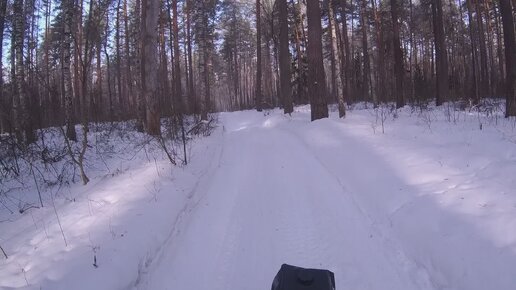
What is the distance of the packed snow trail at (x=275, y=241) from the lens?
3928 millimetres

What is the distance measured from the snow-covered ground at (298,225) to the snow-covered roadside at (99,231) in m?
0.02

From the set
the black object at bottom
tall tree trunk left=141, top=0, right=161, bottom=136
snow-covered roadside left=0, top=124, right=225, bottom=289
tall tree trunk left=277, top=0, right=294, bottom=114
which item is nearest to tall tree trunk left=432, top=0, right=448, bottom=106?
tall tree trunk left=277, top=0, right=294, bottom=114

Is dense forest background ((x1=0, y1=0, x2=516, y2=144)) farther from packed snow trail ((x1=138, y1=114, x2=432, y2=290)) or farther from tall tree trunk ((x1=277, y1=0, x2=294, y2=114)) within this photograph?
packed snow trail ((x1=138, y1=114, x2=432, y2=290))

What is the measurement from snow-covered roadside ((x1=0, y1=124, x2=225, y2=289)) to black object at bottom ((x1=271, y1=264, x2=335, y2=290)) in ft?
6.42

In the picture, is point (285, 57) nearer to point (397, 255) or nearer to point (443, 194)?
point (443, 194)

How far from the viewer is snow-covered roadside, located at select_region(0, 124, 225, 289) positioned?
4.04m

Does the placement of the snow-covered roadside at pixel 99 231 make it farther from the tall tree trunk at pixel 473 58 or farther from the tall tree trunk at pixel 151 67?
the tall tree trunk at pixel 473 58

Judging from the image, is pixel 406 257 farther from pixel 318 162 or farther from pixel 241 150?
pixel 241 150

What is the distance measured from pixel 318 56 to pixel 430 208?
11.1 metres

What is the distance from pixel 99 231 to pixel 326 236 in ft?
9.42

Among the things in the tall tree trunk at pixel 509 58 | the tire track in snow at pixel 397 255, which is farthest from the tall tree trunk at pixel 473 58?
the tire track in snow at pixel 397 255

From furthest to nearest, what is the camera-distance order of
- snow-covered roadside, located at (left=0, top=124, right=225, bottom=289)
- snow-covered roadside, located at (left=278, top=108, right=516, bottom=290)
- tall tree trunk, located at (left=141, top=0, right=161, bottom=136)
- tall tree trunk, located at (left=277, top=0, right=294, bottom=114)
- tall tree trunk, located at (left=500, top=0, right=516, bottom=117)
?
tall tree trunk, located at (left=277, top=0, right=294, bottom=114), tall tree trunk, located at (left=141, top=0, right=161, bottom=136), tall tree trunk, located at (left=500, top=0, right=516, bottom=117), snow-covered roadside, located at (left=0, top=124, right=225, bottom=289), snow-covered roadside, located at (left=278, top=108, right=516, bottom=290)

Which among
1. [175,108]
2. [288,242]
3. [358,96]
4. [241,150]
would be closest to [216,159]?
[241,150]

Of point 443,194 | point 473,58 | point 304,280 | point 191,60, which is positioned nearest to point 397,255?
point 443,194
